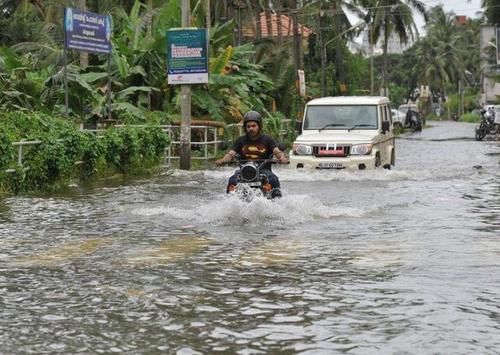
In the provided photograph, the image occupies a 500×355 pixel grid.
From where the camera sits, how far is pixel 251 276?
27.5 ft

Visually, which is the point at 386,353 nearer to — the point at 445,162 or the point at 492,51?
the point at 445,162

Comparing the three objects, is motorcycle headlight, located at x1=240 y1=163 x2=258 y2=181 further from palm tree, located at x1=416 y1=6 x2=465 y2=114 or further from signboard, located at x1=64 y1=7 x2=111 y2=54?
palm tree, located at x1=416 y1=6 x2=465 y2=114

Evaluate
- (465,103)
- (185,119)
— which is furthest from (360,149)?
(465,103)

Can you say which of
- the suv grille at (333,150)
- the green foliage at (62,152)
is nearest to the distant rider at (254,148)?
the green foliage at (62,152)


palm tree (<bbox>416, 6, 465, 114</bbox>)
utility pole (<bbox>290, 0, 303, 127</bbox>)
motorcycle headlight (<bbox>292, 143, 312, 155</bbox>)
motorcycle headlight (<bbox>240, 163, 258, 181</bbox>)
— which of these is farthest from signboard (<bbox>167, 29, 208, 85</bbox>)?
palm tree (<bbox>416, 6, 465, 114</bbox>)

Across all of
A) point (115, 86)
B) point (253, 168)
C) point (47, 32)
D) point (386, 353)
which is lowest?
point (386, 353)

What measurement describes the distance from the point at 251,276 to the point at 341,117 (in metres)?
13.2

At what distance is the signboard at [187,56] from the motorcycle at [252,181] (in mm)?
11950

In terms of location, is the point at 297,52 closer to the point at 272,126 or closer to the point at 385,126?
the point at 272,126

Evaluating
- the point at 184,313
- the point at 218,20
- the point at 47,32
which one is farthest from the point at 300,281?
the point at 218,20

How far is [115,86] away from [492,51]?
59198 millimetres

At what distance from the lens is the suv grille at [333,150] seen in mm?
19781

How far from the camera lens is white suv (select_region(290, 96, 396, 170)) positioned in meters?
19.8

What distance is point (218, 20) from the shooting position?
154ft
